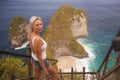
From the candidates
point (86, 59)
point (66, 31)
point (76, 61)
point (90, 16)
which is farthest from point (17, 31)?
point (90, 16)

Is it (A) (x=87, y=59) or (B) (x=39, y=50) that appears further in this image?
(A) (x=87, y=59)

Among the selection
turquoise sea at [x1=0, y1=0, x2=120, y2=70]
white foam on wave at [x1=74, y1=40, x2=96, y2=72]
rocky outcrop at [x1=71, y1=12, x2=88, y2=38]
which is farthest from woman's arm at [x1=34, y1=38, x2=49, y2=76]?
rocky outcrop at [x1=71, y1=12, x2=88, y2=38]

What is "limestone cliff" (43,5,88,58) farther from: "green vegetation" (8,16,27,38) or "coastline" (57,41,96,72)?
"green vegetation" (8,16,27,38)

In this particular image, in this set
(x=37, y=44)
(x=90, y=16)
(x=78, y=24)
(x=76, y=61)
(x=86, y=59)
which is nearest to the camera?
(x=37, y=44)

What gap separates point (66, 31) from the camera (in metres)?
30.1

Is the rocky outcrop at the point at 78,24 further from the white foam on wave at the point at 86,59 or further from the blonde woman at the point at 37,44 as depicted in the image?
the blonde woman at the point at 37,44

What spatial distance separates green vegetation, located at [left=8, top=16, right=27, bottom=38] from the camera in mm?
25516

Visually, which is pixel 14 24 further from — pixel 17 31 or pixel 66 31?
pixel 66 31

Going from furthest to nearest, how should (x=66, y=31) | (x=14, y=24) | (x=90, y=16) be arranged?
(x=66, y=31)
(x=90, y=16)
(x=14, y=24)

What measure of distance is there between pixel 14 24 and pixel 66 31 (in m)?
6.59

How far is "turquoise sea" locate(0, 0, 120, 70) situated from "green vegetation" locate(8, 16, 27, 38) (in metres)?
0.84

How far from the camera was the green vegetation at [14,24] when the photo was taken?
25.5 metres

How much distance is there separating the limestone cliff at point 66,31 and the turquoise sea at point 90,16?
1.13 m

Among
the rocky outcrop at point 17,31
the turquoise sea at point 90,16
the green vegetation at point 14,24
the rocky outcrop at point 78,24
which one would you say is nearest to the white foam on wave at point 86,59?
the turquoise sea at point 90,16
